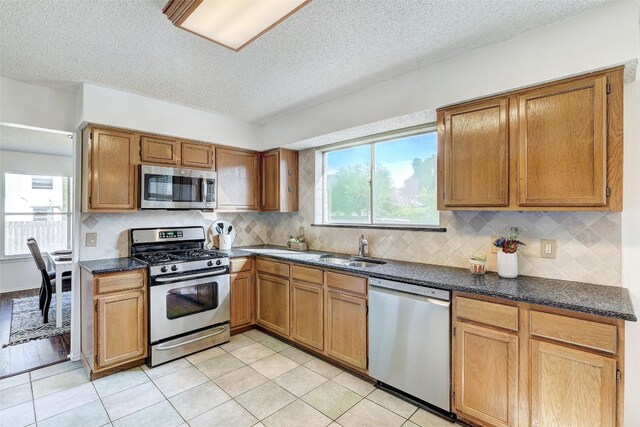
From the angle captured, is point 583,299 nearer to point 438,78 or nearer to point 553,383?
point 553,383

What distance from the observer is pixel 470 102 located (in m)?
2.25

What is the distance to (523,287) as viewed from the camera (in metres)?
1.96

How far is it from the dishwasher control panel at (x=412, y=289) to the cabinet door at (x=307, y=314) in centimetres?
67

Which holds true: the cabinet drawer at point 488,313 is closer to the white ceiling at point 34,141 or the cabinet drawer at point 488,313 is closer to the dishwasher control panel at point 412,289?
the dishwasher control panel at point 412,289

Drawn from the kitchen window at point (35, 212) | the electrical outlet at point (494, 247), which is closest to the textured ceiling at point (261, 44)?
the electrical outlet at point (494, 247)

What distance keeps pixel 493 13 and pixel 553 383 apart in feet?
6.81

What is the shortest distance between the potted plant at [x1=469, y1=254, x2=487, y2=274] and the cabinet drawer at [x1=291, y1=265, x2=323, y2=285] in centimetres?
126

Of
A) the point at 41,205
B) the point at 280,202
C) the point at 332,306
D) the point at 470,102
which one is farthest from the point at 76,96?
the point at 41,205

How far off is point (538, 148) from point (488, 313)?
107 cm

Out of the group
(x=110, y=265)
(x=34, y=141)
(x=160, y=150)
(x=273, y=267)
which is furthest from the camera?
(x=34, y=141)

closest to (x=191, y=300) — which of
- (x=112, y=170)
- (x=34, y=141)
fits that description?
(x=112, y=170)

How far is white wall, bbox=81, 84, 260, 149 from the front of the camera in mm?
2816

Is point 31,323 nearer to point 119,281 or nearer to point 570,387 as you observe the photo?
point 119,281

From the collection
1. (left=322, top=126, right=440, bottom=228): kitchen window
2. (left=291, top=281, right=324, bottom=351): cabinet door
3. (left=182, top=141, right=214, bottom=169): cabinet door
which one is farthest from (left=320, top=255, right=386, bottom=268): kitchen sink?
(left=182, top=141, right=214, bottom=169): cabinet door
